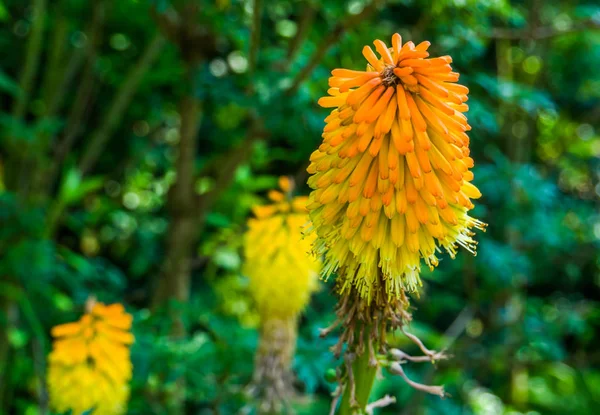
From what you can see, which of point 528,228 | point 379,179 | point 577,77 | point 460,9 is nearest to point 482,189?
point 528,228

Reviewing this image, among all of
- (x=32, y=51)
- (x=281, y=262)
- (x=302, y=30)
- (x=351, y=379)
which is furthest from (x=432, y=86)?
(x=32, y=51)

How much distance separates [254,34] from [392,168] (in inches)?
73.1

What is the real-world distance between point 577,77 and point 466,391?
3.14 m

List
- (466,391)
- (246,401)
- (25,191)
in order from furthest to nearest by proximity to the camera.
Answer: (466,391) < (25,191) < (246,401)

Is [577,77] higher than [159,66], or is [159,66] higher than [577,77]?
[577,77]

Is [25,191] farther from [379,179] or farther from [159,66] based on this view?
[379,179]

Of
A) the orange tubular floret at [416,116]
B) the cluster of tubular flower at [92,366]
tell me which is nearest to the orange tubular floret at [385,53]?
the orange tubular floret at [416,116]

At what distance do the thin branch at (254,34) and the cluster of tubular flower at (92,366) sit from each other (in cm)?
130

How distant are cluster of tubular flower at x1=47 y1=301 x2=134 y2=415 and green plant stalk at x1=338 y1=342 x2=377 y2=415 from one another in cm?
125

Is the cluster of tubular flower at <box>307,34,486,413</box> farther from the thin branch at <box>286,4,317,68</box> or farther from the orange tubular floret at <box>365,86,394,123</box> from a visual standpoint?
the thin branch at <box>286,4,317,68</box>

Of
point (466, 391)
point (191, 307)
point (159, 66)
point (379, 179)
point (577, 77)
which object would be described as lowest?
point (466, 391)

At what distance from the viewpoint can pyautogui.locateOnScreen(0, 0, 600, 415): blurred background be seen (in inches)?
118

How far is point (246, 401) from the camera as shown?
2562 mm

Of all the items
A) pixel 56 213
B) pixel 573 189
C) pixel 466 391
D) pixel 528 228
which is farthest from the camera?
pixel 573 189
